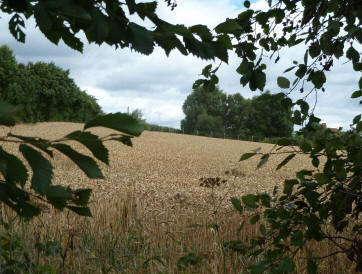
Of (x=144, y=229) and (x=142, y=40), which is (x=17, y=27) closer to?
(x=142, y=40)

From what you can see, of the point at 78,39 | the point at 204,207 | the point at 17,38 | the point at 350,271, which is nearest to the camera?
the point at 78,39

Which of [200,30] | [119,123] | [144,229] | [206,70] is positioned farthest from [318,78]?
[144,229]

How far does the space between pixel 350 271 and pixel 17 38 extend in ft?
7.95

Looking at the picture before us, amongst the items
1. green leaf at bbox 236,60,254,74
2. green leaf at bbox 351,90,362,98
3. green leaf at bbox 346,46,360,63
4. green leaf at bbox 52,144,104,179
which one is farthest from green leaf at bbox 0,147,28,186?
green leaf at bbox 346,46,360,63

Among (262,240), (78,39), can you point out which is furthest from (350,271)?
(78,39)

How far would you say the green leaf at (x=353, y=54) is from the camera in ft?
6.64

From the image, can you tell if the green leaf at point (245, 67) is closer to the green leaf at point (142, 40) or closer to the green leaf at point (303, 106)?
the green leaf at point (303, 106)

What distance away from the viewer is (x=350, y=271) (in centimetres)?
262

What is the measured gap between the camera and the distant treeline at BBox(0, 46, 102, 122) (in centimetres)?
2903

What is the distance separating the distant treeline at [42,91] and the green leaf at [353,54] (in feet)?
92.6

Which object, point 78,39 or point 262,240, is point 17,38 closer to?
point 78,39

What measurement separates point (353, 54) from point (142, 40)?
1543 millimetres

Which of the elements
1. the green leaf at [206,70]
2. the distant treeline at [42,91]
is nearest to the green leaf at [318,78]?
the green leaf at [206,70]

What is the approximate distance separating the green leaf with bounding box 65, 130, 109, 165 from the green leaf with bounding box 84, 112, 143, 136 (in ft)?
0.07
